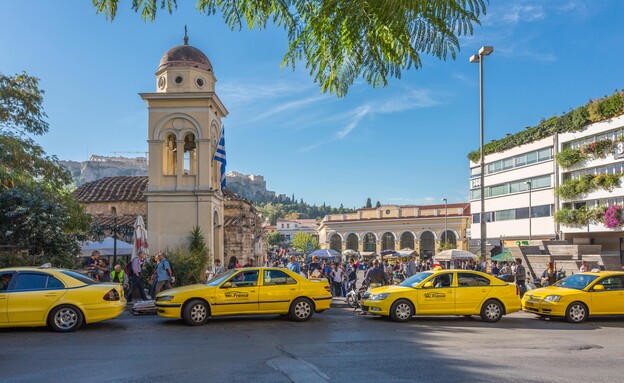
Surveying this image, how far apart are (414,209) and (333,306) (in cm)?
6826

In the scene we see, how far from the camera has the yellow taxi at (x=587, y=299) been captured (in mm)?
14000

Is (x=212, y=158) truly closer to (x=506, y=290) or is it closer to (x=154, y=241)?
(x=154, y=241)

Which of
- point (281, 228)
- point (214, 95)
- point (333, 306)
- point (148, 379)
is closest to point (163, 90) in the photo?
point (214, 95)

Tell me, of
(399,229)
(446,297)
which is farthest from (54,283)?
(399,229)

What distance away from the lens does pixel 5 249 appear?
17.6m

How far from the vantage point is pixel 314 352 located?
9.09 meters

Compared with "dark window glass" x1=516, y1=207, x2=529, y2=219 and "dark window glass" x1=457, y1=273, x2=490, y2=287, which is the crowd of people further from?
"dark window glass" x1=516, y1=207, x2=529, y2=219

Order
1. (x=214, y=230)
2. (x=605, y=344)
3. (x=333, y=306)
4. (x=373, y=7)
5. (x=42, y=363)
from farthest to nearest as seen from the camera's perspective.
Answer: (x=214, y=230) < (x=333, y=306) < (x=605, y=344) < (x=42, y=363) < (x=373, y=7)

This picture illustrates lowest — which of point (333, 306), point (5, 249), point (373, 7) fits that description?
point (333, 306)

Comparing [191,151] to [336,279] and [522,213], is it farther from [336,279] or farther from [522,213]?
[522,213]

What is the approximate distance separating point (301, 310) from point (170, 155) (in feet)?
41.1

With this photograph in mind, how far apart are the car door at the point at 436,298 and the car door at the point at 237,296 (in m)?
4.03

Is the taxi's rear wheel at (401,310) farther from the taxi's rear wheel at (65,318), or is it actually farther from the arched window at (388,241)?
the arched window at (388,241)

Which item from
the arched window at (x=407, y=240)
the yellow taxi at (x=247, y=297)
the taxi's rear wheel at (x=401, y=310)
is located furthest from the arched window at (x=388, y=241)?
the yellow taxi at (x=247, y=297)
